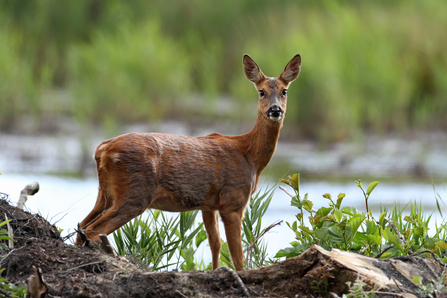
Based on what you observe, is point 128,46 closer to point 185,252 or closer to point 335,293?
point 185,252

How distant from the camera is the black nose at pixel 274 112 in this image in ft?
17.5

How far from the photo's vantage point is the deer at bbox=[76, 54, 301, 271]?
4633 mm

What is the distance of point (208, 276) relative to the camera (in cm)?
344

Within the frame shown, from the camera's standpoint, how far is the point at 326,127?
1374 cm

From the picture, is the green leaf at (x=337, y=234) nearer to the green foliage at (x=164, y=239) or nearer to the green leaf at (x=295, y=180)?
the green leaf at (x=295, y=180)

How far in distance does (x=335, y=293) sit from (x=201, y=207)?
1911 mm

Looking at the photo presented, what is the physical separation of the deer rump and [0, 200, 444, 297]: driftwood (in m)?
1.06

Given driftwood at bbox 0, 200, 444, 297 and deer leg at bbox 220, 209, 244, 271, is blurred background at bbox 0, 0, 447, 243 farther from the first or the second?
driftwood at bbox 0, 200, 444, 297

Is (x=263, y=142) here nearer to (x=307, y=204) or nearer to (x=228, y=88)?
(x=307, y=204)

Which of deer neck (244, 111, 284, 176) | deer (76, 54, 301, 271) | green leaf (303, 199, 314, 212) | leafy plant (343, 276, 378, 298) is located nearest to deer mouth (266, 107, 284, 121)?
deer (76, 54, 301, 271)

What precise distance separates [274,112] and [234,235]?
1.21 meters

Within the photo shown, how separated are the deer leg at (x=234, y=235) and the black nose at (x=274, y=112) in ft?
3.17

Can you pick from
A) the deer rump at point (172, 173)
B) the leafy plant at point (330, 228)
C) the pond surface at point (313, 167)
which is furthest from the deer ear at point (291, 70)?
the pond surface at point (313, 167)

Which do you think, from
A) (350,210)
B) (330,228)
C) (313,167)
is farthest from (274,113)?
(313,167)
